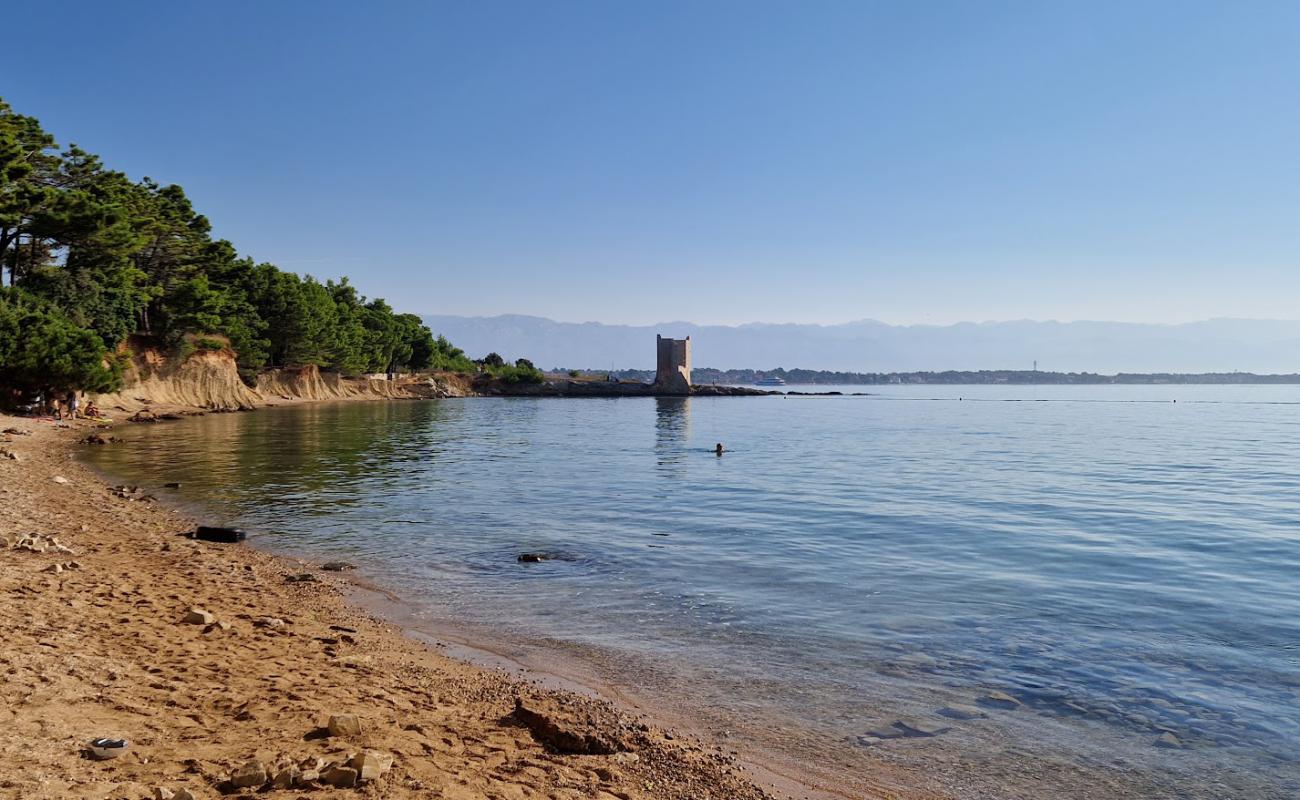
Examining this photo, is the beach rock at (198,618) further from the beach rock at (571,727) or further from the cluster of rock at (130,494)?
the cluster of rock at (130,494)

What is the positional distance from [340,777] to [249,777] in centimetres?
64

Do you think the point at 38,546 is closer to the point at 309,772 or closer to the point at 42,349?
the point at 309,772

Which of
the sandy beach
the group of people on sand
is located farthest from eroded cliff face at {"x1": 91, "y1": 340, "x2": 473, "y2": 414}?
the sandy beach

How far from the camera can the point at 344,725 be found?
285 inches

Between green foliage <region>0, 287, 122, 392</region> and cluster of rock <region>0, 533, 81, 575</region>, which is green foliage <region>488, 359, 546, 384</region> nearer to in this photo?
green foliage <region>0, 287, 122, 392</region>

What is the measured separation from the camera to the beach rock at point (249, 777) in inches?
232

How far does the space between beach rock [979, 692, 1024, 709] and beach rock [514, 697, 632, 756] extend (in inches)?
183

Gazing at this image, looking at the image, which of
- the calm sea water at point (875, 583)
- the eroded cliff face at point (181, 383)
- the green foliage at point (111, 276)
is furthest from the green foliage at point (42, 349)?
the eroded cliff face at point (181, 383)

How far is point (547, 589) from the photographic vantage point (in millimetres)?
15016

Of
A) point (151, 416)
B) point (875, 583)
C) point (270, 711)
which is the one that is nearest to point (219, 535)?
point (270, 711)

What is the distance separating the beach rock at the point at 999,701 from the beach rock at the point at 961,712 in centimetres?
28

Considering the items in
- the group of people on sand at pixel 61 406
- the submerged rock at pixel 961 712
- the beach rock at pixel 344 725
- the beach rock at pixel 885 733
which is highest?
the group of people on sand at pixel 61 406

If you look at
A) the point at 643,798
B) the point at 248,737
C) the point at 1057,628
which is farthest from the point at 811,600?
the point at 248,737

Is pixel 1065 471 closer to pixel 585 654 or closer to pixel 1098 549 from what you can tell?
pixel 1098 549
